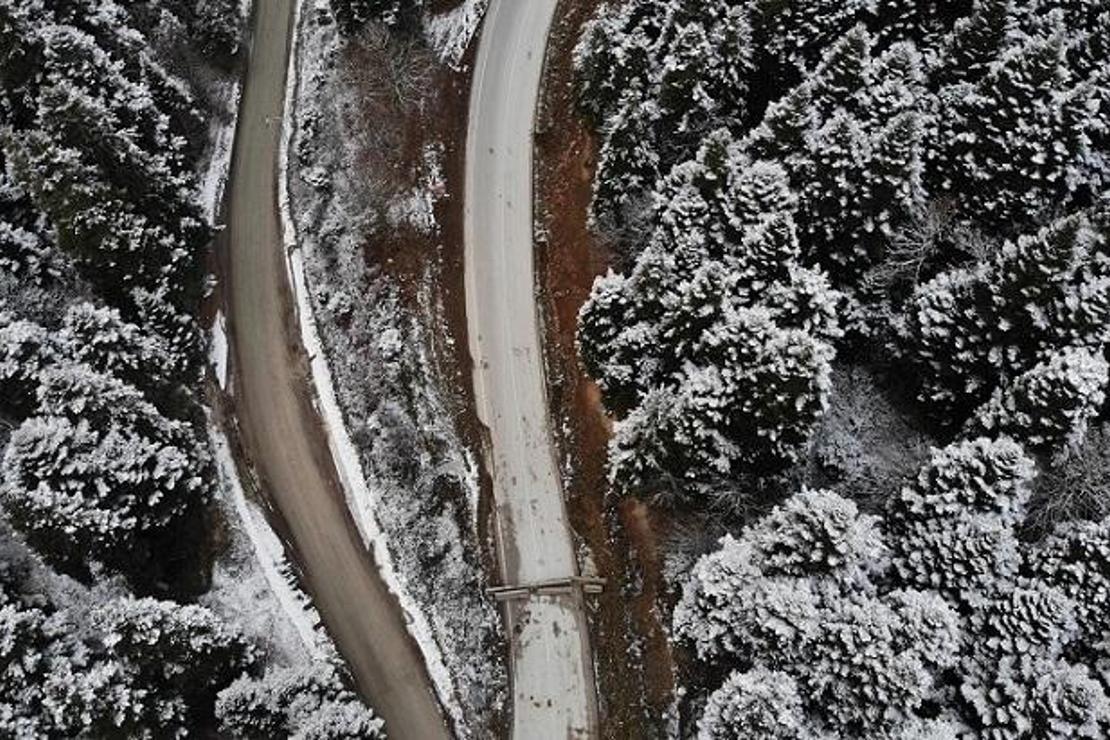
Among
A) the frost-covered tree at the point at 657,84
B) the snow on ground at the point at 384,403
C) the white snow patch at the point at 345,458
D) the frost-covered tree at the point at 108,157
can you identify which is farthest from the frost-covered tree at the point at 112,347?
the frost-covered tree at the point at 657,84

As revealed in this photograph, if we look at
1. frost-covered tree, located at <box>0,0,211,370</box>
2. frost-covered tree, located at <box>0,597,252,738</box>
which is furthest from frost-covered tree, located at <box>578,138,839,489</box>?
frost-covered tree, located at <box>0,0,211,370</box>

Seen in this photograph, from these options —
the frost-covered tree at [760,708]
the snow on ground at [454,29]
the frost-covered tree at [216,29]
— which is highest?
the frost-covered tree at [216,29]

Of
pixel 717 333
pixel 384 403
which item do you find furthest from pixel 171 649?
pixel 717 333

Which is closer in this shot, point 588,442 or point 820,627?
point 820,627

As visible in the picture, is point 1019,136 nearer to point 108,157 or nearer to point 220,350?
point 220,350

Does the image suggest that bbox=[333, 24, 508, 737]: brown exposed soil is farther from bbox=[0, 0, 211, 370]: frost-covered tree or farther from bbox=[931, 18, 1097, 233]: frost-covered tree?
bbox=[931, 18, 1097, 233]: frost-covered tree

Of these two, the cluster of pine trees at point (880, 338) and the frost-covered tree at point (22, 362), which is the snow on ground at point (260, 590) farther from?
the cluster of pine trees at point (880, 338)

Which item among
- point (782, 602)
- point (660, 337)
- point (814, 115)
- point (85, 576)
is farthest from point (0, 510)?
point (814, 115)
